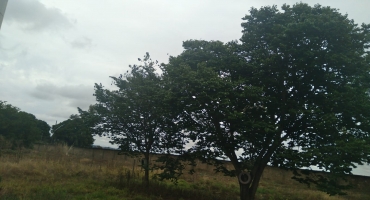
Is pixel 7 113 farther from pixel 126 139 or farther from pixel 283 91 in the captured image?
pixel 283 91

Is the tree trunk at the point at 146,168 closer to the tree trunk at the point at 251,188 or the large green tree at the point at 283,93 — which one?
the large green tree at the point at 283,93

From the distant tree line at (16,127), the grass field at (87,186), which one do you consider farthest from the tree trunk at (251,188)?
the distant tree line at (16,127)

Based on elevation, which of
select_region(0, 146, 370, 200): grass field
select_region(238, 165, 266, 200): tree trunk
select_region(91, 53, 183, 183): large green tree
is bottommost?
select_region(0, 146, 370, 200): grass field

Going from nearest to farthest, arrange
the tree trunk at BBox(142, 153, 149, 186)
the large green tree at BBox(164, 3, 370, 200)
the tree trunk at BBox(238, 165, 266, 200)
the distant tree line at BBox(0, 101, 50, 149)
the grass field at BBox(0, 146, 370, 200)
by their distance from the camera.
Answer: the large green tree at BBox(164, 3, 370, 200), the grass field at BBox(0, 146, 370, 200), the tree trunk at BBox(238, 165, 266, 200), the tree trunk at BBox(142, 153, 149, 186), the distant tree line at BBox(0, 101, 50, 149)

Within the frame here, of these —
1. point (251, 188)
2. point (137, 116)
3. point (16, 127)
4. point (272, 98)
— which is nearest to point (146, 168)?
point (137, 116)

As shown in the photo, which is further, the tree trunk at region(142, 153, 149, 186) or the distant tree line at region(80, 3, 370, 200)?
the tree trunk at region(142, 153, 149, 186)

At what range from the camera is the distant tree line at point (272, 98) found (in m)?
10.7

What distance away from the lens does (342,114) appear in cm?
1117

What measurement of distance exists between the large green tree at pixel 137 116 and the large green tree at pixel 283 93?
5.17ft

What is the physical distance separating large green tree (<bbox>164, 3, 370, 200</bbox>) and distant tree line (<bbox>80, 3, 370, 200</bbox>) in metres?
0.04

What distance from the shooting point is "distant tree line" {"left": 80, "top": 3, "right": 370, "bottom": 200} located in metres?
10.7

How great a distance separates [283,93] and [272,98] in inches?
32.4

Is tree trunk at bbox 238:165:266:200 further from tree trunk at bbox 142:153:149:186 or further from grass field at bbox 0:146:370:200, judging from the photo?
tree trunk at bbox 142:153:149:186

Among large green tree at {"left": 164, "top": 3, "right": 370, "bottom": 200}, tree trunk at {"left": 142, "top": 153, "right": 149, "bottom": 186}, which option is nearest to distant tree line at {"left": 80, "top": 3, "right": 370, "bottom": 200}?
large green tree at {"left": 164, "top": 3, "right": 370, "bottom": 200}
